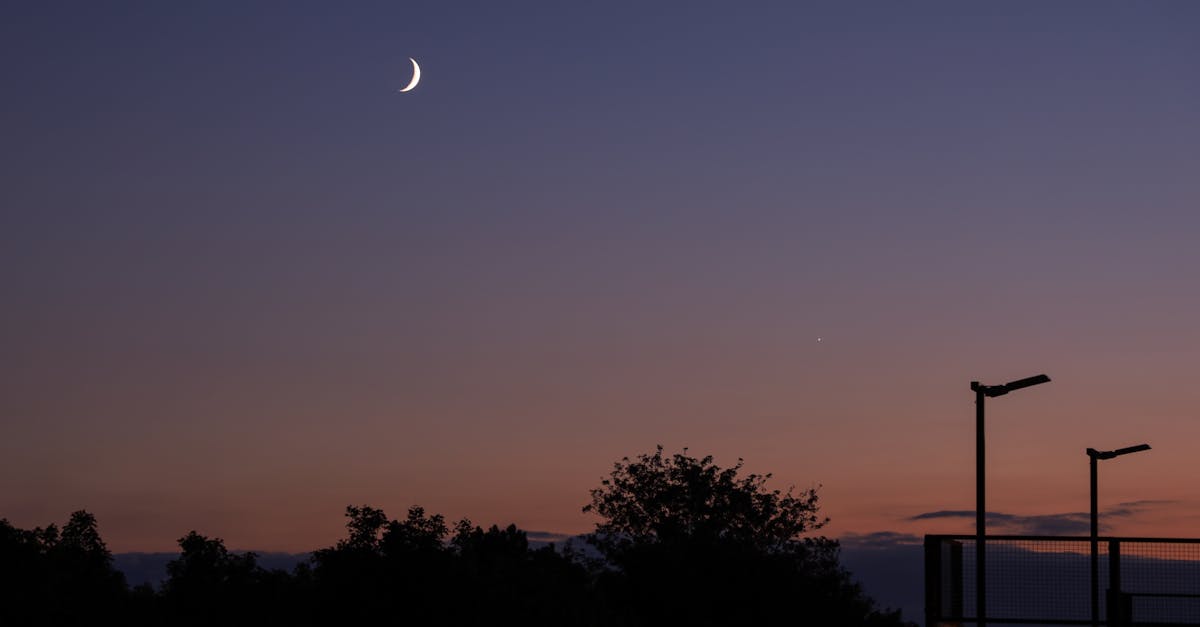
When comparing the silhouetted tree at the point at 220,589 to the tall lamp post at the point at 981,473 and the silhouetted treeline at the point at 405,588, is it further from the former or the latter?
the tall lamp post at the point at 981,473

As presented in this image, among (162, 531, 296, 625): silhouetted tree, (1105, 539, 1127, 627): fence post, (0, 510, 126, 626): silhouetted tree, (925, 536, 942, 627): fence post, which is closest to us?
(1105, 539, 1127, 627): fence post

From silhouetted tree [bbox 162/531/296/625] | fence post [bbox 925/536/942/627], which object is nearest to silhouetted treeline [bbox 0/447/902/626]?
silhouetted tree [bbox 162/531/296/625]

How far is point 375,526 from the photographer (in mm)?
60156

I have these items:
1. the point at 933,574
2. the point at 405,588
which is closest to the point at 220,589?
the point at 405,588

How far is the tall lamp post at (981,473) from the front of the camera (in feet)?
112

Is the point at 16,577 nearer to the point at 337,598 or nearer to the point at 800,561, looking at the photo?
the point at 337,598

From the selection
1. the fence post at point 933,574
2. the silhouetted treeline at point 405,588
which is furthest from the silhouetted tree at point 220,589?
the fence post at point 933,574

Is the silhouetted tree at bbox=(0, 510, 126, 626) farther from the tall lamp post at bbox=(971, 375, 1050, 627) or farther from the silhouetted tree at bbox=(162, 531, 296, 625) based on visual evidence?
the tall lamp post at bbox=(971, 375, 1050, 627)

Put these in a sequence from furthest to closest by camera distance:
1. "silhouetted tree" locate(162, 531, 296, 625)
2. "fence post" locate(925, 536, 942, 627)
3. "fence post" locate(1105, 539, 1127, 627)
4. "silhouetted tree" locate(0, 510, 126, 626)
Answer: "silhouetted tree" locate(162, 531, 296, 625), "silhouetted tree" locate(0, 510, 126, 626), "fence post" locate(925, 536, 942, 627), "fence post" locate(1105, 539, 1127, 627)

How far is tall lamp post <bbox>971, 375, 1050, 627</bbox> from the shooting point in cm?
3428

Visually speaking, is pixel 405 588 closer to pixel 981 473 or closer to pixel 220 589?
pixel 220 589

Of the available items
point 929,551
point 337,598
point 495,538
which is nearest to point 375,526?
point 337,598

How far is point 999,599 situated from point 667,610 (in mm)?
24972

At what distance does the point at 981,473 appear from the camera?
35.2 meters
